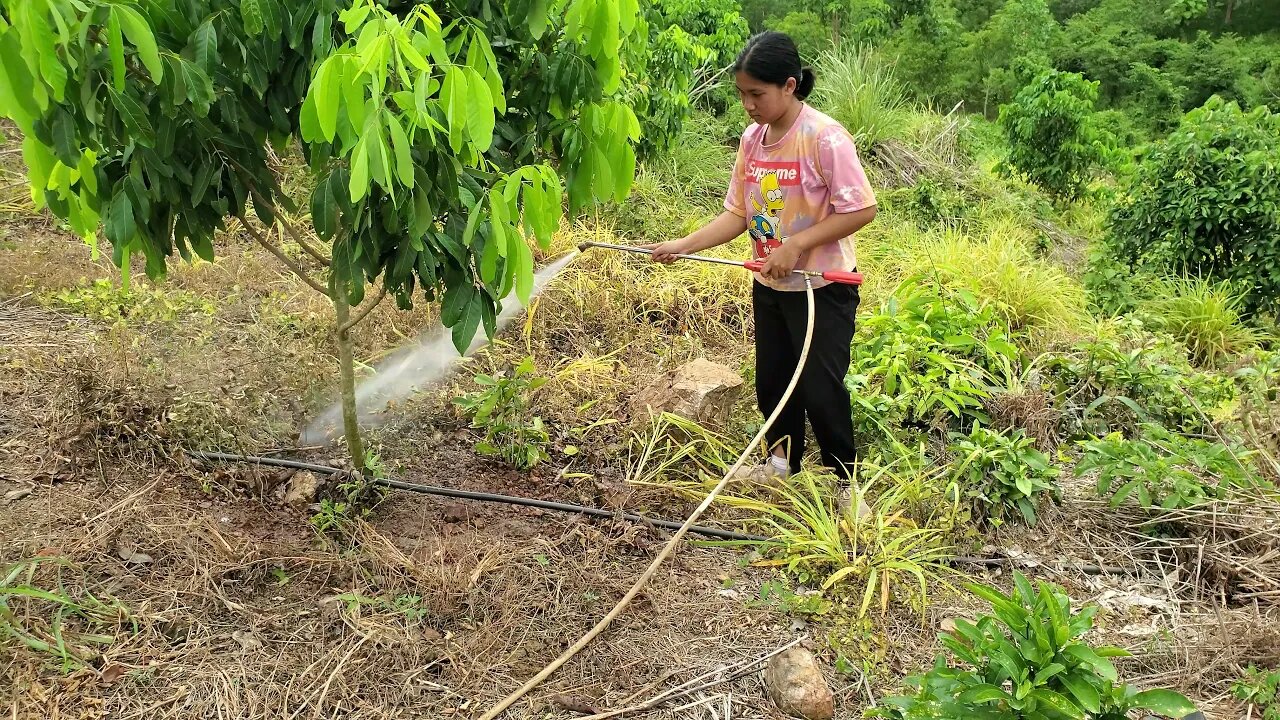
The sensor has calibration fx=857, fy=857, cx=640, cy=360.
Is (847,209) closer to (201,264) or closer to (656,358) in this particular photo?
(656,358)

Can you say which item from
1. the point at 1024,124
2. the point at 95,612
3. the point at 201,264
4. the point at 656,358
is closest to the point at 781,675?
the point at 95,612

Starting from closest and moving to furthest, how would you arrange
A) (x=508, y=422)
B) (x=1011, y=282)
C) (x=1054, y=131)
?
(x=508, y=422), (x=1011, y=282), (x=1054, y=131)

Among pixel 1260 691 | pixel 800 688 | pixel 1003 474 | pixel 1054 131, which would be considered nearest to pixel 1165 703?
pixel 1260 691

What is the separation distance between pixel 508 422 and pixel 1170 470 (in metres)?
2.28

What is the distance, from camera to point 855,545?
2.65 meters

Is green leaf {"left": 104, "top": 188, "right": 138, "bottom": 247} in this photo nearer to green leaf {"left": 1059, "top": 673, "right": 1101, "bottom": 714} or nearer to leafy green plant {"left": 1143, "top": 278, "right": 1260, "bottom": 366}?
green leaf {"left": 1059, "top": 673, "right": 1101, "bottom": 714}

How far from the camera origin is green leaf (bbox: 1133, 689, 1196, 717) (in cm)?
172

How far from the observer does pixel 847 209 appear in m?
2.43

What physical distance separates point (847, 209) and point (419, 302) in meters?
2.53

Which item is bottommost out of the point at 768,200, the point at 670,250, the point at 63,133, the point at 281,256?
the point at 670,250

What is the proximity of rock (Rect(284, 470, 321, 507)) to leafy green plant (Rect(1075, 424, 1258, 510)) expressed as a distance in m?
2.46

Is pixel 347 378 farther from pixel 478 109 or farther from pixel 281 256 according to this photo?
pixel 478 109

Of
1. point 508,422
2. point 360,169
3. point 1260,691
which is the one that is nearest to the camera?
point 360,169

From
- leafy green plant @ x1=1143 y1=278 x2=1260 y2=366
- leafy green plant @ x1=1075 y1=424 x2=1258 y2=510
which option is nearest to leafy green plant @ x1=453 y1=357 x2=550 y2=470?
leafy green plant @ x1=1075 y1=424 x2=1258 y2=510
